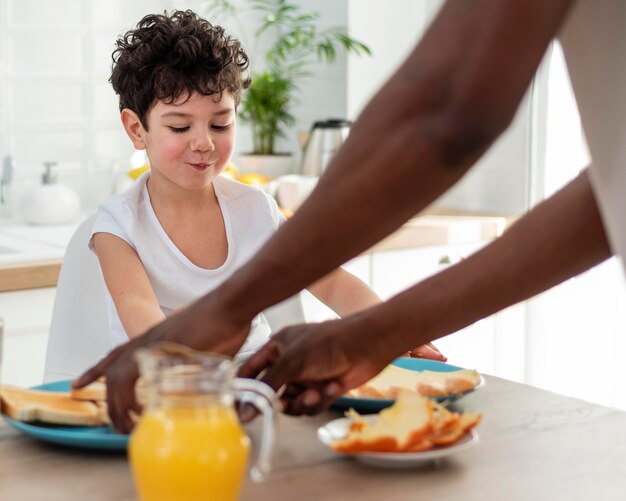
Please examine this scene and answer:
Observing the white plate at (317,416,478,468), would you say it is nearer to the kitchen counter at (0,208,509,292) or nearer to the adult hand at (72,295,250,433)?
the adult hand at (72,295,250,433)

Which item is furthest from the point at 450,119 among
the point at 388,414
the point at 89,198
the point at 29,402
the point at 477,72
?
the point at 89,198

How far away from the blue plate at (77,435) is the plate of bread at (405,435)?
23 centimetres

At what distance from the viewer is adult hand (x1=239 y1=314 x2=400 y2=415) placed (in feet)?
3.86

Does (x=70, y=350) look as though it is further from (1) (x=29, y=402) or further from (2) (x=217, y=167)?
(1) (x=29, y=402)

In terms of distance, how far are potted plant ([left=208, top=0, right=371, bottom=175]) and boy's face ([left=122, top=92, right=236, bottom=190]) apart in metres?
1.52

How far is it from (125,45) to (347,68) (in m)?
1.59

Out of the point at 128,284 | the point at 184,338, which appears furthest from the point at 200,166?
the point at 184,338

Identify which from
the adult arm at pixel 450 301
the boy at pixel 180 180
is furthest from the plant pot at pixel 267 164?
the adult arm at pixel 450 301

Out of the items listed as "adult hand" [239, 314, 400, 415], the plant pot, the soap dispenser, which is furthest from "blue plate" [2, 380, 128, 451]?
the plant pot

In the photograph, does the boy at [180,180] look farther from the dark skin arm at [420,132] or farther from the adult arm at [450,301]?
the dark skin arm at [420,132]

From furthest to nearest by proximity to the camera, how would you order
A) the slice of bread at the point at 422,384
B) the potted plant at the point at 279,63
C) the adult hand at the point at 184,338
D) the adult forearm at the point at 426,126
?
the potted plant at the point at 279,63, the slice of bread at the point at 422,384, the adult hand at the point at 184,338, the adult forearm at the point at 426,126

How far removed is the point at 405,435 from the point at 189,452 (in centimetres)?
33

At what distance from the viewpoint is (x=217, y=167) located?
6.56ft

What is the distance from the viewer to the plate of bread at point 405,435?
1.14 meters
